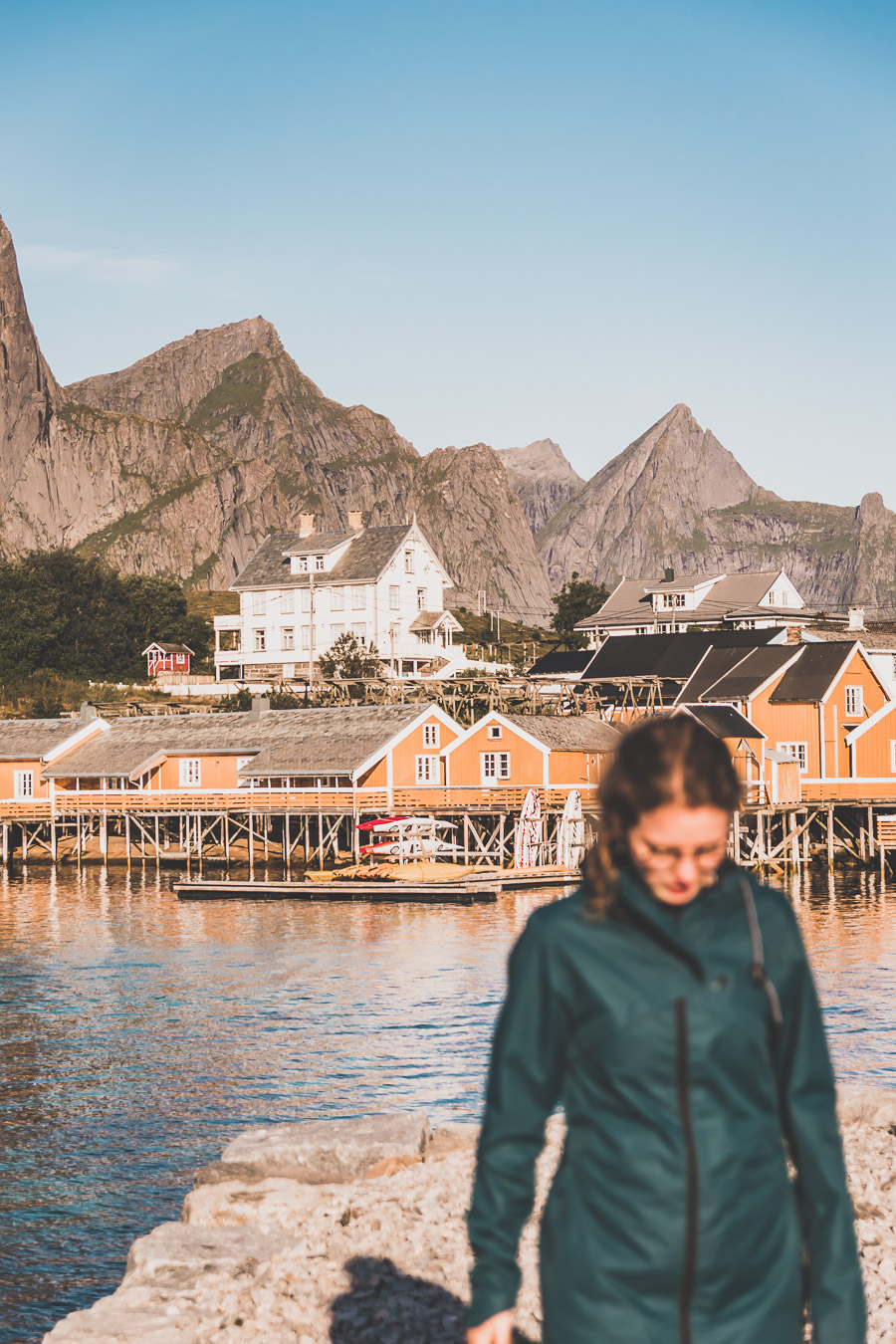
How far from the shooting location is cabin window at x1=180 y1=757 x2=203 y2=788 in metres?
64.4

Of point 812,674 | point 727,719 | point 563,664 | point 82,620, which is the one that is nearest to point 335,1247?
point 727,719

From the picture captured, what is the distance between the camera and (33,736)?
68562 millimetres

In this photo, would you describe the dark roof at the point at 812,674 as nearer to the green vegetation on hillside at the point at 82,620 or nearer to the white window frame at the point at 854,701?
the white window frame at the point at 854,701

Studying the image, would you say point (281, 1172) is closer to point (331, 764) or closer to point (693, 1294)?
point (693, 1294)

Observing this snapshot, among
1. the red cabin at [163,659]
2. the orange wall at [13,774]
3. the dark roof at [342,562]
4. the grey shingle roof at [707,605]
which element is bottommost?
the orange wall at [13,774]

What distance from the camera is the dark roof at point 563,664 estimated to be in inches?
3546

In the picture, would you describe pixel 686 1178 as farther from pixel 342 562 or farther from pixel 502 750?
pixel 342 562

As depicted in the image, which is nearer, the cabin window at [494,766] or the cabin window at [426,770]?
the cabin window at [494,766]


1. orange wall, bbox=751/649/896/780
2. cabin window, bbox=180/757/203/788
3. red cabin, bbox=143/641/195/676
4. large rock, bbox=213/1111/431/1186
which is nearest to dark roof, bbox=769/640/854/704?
orange wall, bbox=751/649/896/780

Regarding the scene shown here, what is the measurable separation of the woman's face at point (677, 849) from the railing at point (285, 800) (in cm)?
5222

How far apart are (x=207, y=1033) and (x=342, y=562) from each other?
248 feet

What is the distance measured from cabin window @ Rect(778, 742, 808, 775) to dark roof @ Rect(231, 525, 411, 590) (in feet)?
138

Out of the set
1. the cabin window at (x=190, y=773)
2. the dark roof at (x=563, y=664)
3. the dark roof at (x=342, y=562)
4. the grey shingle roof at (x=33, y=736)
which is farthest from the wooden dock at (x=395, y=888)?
the dark roof at (x=342, y=562)

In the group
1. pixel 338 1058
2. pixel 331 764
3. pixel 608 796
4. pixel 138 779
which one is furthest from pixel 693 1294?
pixel 138 779
